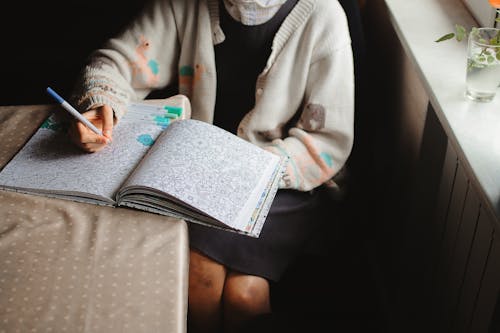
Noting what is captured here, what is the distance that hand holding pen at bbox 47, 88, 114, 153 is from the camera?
103cm

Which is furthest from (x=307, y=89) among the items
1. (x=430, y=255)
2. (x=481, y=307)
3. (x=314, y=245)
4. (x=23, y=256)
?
(x=23, y=256)

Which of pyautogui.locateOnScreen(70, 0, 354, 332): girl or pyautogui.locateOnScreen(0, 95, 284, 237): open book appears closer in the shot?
pyautogui.locateOnScreen(0, 95, 284, 237): open book

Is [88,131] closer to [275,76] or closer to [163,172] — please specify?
[163,172]

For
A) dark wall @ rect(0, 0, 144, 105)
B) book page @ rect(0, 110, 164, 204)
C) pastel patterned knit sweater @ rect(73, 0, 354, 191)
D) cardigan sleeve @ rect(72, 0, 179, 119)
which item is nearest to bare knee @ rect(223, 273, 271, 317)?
pastel patterned knit sweater @ rect(73, 0, 354, 191)

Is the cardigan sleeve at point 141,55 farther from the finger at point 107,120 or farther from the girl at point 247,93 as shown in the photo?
the finger at point 107,120

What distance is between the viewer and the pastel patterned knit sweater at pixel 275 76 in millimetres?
1250

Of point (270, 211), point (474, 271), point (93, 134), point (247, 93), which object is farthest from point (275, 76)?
point (474, 271)

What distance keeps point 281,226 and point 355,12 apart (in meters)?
0.50

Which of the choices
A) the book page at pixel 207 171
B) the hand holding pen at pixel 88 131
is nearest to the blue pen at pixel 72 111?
the hand holding pen at pixel 88 131

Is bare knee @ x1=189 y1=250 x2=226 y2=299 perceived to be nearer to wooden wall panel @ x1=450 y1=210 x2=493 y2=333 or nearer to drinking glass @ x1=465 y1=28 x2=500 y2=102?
wooden wall panel @ x1=450 y1=210 x2=493 y2=333

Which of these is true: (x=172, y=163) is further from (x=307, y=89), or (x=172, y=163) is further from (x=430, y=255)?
(x=430, y=255)

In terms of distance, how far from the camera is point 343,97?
1.25 metres

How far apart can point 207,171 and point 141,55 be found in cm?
49

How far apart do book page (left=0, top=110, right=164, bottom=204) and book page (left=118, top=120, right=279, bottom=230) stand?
0.04 meters
